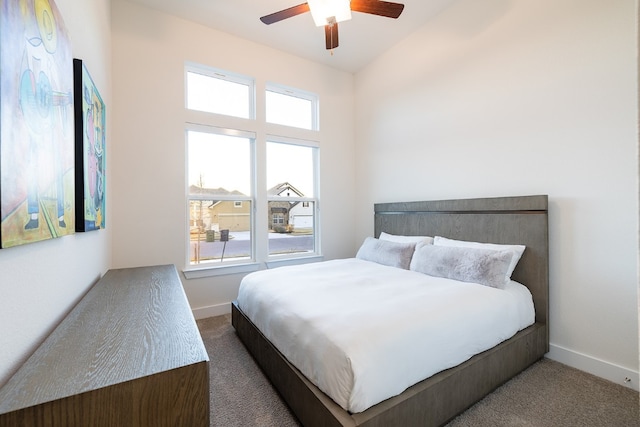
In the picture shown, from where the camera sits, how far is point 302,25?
307 centimetres

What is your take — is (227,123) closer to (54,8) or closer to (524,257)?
(54,8)

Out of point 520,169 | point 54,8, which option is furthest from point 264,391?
point 520,169

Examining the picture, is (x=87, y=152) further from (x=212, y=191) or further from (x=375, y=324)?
(x=375, y=324)

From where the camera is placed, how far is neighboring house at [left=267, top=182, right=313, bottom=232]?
3600 millimetres

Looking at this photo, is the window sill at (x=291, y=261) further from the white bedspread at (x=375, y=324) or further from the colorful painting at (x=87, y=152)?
the colorful painting at (x=87, y=152)

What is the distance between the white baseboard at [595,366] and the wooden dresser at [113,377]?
8.58 feet

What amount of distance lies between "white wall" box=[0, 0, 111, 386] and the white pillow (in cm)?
276

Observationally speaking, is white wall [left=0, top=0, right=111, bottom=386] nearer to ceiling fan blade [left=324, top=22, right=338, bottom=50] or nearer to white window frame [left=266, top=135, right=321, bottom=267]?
ceiling fan blade [left=324, top=22, right=338, bottom=50]

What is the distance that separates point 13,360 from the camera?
0.87 metres

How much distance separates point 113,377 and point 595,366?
2935mm

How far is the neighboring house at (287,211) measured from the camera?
11.8ft

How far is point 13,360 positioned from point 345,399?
3.97 feet

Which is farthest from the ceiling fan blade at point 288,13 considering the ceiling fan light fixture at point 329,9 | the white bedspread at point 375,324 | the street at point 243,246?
the street at point 243,246

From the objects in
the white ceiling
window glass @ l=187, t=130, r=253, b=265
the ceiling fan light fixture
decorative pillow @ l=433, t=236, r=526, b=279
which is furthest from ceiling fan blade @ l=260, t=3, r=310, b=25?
decorative pillow @ l=433, t=236, r=526, b=279
